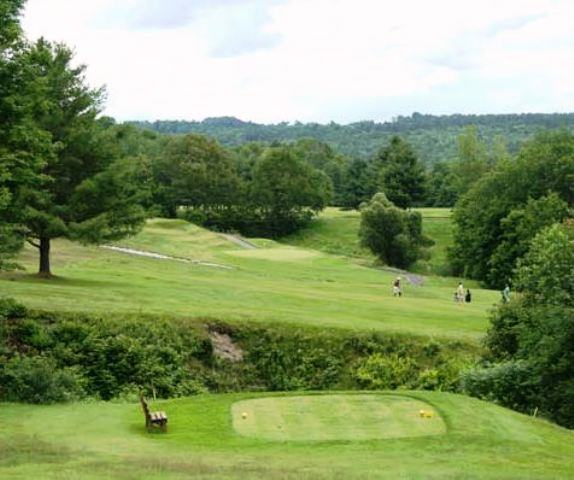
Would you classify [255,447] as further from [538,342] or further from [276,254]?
[276,254]

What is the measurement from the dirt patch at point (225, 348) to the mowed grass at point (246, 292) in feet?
3.89

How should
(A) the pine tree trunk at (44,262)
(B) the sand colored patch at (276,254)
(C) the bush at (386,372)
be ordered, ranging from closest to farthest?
(C) the bush at (386,372), (A) the pine tree trunk at (44,262), (B) the sand colored patch at (276,254)

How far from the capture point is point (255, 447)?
18.1 meters

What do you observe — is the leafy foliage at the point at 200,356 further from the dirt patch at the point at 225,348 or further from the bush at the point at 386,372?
the dirt patch at the point at 225,348

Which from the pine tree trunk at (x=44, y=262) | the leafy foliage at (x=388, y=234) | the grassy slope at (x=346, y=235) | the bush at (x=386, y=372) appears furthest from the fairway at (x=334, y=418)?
the grassy slope at (x=346, y=235)

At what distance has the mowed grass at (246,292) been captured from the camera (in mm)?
36594

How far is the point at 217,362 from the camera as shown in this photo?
33156mm

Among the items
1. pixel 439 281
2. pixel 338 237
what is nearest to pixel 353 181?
pixel 338 237

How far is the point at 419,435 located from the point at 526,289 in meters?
16.7

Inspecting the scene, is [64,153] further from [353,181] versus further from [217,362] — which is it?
[353,181]

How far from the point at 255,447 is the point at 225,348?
620 inches

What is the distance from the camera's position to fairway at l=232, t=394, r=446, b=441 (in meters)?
19.3

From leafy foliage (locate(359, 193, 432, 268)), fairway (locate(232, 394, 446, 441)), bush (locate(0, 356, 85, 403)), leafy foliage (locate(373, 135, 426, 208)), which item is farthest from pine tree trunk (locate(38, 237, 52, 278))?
leafy foliage (locate(373, 135, 426, 208))

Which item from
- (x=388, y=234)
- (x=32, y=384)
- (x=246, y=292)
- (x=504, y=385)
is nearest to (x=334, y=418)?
(x=32, y=384)
